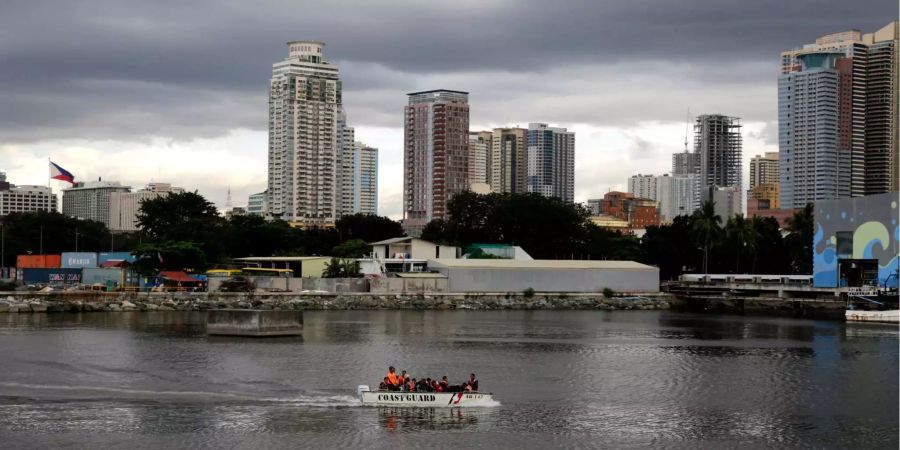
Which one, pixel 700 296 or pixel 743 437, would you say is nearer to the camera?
pixel 743 437

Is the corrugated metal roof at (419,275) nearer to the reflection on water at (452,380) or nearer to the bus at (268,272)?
the bus at (268,272)

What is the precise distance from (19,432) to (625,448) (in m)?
23.3

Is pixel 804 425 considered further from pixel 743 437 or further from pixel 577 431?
pixel 577 431

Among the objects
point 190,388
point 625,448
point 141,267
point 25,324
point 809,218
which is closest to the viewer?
point 625,448

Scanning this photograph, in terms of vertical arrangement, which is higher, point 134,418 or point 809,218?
point 809,218

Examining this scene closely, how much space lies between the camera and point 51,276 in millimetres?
123438

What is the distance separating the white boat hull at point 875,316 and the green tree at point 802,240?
4299 cm

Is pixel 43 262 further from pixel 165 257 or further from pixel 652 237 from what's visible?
pixel 652 237

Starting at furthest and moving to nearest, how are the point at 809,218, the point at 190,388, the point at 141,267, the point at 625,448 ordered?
the point at 809,218 < the point at 141,267 < the point at 190,388 < the point at 625,448

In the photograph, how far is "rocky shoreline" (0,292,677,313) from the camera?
96812 mm

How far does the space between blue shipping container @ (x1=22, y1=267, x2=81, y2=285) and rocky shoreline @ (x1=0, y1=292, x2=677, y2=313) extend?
2319 centimetres

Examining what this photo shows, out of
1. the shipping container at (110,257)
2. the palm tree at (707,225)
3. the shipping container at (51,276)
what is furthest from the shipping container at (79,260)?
the palm tree at (707,225)

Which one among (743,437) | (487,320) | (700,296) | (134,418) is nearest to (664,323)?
(487,320)

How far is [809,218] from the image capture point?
135250 millimetres
